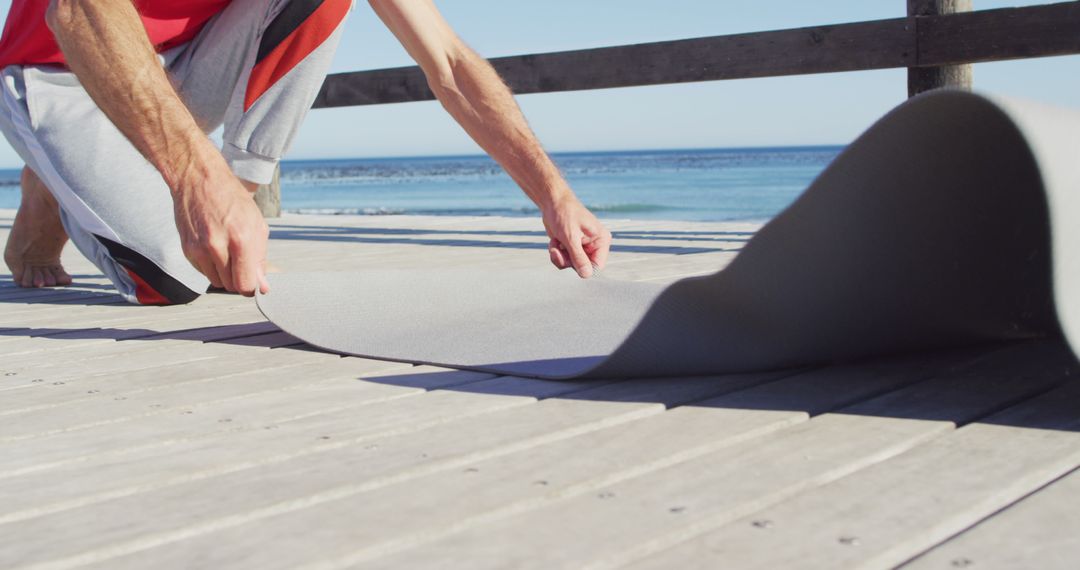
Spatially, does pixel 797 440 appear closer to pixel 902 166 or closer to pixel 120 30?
pixel 902 166

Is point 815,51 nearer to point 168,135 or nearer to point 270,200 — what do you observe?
point 168,135

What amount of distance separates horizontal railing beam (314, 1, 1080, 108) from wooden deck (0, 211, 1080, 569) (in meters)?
1.55

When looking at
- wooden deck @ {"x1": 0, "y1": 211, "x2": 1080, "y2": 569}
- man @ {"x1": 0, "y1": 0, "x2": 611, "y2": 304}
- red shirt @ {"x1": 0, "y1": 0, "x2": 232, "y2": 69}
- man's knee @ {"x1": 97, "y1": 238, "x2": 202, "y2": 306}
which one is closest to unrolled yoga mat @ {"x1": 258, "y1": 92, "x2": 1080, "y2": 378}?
wooden deck @ {"x1": 0, "y1": 211, "x2": 1080, "y2": 569}

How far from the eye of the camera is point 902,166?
4.15 ft

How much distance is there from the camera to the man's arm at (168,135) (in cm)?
134

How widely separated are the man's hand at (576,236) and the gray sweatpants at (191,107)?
3.16ft

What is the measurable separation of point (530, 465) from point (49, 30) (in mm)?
1722

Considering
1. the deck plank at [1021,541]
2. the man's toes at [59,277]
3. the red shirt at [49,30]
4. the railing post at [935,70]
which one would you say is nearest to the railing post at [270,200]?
the man's toes at [59,277]

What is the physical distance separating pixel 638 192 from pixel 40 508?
24.4 metres

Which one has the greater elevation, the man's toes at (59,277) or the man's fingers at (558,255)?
the man's fingers at (558,255)

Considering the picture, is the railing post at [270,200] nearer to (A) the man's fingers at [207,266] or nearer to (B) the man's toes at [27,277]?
(B) the man's toes at [27,277]

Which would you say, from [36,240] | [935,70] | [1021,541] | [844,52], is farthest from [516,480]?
[935,70]

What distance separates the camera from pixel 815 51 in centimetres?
317

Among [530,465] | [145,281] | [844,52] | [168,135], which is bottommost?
[145,281]
